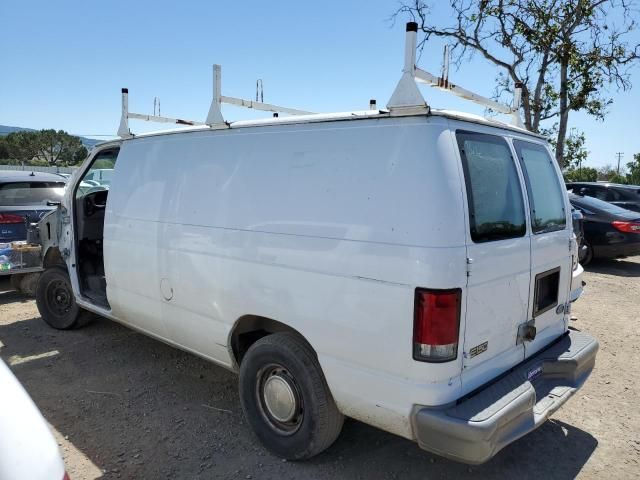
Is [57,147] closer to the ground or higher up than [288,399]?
higher up

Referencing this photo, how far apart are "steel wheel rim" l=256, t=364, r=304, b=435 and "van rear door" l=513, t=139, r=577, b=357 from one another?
150 cm

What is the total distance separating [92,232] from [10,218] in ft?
7.48

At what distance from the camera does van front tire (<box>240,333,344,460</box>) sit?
9.48ft

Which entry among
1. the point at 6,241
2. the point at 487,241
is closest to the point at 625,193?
the point at 487,241

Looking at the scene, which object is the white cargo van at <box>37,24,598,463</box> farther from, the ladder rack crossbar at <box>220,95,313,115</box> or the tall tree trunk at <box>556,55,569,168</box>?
the tall tree trunk at <box>556,55,569,168</box>

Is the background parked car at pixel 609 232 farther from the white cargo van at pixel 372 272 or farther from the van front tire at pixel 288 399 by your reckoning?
the van front tire at pixel 288 399

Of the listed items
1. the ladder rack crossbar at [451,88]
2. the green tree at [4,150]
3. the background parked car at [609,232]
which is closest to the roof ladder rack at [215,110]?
the ladder rack crossbar at [451,88]

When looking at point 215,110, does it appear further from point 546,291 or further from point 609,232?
point 609,232

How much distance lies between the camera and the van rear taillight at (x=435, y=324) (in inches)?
93.4

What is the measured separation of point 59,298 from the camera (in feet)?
18.5

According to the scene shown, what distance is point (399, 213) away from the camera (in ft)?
8.10

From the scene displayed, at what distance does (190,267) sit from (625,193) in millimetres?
13980

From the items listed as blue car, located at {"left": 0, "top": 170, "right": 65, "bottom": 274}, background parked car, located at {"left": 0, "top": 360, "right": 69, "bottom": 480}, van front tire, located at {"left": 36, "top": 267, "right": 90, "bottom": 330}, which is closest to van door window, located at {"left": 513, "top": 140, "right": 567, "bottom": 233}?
background parked car, located at {"left": 0, "top": 360, "right": 69, "bottom": 480}

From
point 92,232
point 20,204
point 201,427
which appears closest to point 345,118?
point 201,427
